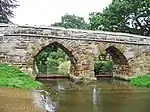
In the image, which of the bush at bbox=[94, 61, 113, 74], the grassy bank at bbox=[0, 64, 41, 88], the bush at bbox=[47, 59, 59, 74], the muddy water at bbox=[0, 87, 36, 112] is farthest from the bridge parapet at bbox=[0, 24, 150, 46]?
the bush at bbox=[47, 59, 59, 74]

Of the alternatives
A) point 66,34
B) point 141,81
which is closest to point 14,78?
point 66,34

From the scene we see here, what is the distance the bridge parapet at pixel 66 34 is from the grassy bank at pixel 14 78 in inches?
71.5

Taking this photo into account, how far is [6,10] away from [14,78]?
50.4ft

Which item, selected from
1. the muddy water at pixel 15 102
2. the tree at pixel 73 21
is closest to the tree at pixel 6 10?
the muddy water at pixel 15 102

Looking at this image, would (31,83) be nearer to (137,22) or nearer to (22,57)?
(22,57)

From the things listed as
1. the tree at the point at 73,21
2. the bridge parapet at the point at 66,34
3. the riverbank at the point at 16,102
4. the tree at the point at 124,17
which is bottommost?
the riverbank at the point at 16,102

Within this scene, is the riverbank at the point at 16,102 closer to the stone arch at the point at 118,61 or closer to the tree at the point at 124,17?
the stone arch at the point at 118,61

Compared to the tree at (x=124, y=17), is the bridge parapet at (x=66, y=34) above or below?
below

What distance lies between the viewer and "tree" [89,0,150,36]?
2609 cm

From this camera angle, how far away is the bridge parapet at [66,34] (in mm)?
16844

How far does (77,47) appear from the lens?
18344 mm

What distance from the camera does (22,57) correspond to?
17047 millimetres

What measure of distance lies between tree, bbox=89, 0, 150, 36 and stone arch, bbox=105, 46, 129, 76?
19.8 feet

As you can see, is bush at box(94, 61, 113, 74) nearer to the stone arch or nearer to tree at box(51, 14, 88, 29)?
the stone arch
